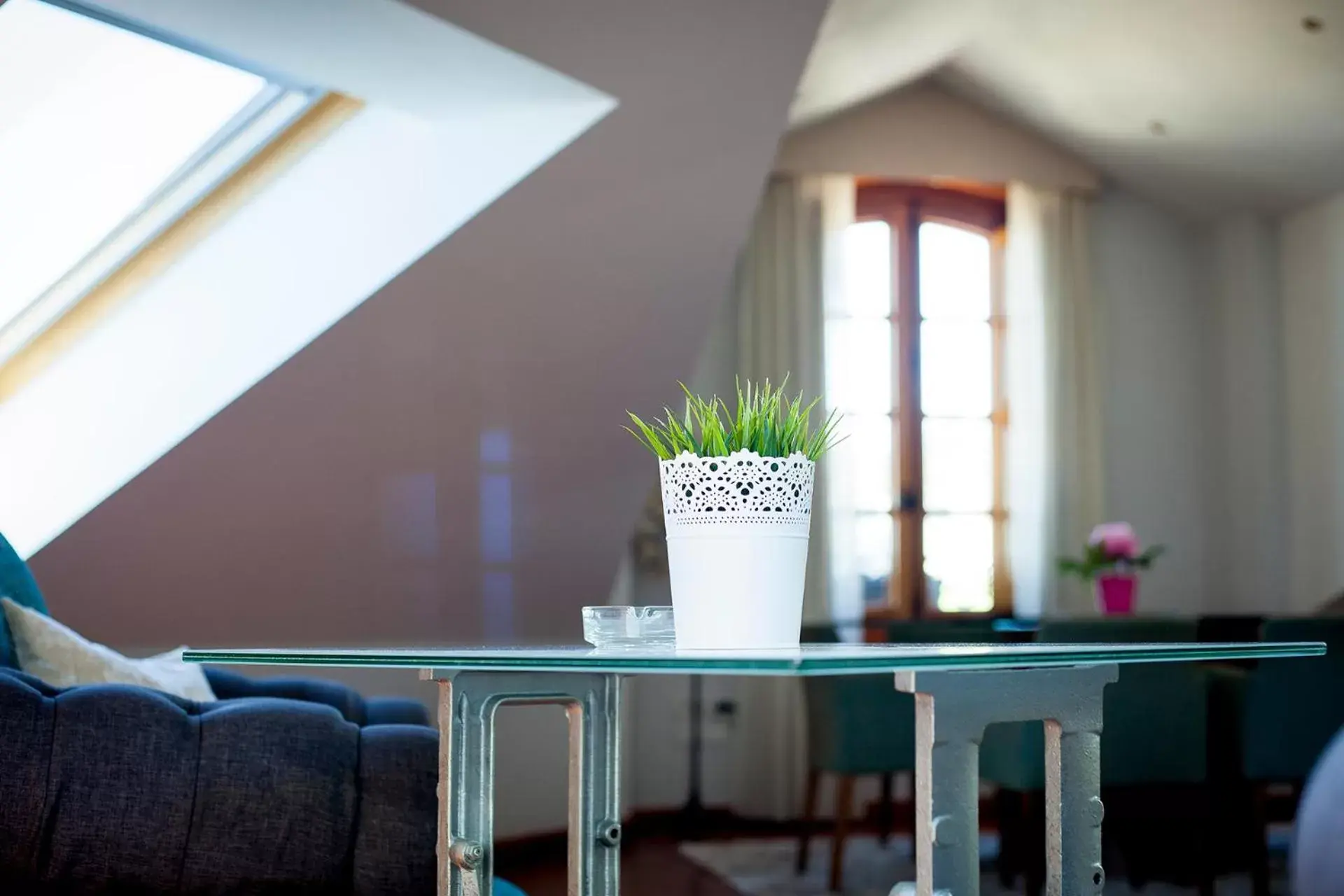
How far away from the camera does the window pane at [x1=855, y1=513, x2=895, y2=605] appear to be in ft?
20.7

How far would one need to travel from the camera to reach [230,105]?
3.31 metres

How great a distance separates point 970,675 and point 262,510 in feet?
9.52

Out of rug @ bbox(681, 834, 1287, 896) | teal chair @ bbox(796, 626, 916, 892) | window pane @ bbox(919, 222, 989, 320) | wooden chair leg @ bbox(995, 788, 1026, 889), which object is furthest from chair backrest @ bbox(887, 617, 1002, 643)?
window pane @ bbox(919, 222, 989, 320)

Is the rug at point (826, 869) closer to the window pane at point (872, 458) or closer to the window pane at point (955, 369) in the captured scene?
the window pane at point (872, 458)

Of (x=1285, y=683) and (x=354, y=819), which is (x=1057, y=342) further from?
(x=354, y=819)

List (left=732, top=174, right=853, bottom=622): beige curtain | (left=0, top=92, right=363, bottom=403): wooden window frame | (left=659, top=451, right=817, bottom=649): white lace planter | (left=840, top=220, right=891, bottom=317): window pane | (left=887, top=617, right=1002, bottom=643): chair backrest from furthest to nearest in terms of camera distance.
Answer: (left=840, top=220, right=891, bottom=317): window pane
(left=732, top=174, right=853, bottom=622): beige curtain
(left=887, top=617, right=1002, bottom=643): chair backrest
(left=0, top=92, right=363, bottom=403): wooden window frame
(left=659, top=451, right=817, bottom=649): white lace planter

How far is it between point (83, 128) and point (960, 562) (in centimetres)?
422

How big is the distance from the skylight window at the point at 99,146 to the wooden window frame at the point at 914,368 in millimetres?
3555

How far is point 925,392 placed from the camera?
21.0ft

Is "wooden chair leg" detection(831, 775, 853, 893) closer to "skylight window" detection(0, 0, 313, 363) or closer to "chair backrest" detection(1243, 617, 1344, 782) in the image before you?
"chair backrest" detection(1243, 617, 1344, 782)

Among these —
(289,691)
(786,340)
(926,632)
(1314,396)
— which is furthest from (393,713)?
(1314,396)

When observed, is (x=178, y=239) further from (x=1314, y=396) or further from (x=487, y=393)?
(x=1314, y=396)

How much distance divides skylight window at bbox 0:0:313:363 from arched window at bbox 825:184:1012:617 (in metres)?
3.33

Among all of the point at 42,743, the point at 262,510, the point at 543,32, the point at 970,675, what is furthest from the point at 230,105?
the point at 970,675
